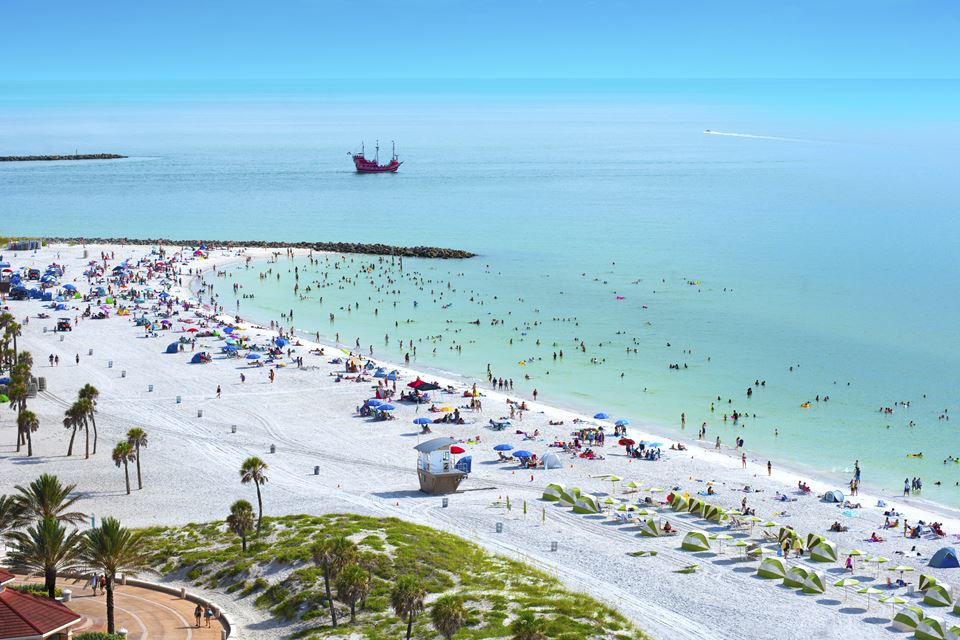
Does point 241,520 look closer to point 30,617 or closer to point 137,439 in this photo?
point 30,617

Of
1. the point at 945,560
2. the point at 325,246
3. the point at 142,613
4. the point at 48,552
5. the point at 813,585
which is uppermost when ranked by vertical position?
the point at 325,246

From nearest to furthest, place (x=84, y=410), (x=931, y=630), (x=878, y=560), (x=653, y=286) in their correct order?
(x=931, y=630), (x=878, y=560), (x=84, y=410), (x=653, y=286)

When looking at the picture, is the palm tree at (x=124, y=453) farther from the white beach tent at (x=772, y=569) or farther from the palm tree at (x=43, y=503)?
the white beach tent at (x=772, y=569)

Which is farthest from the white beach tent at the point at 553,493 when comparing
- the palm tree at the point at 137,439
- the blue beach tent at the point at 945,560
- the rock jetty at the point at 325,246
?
the rock jetty at the point at 325,246

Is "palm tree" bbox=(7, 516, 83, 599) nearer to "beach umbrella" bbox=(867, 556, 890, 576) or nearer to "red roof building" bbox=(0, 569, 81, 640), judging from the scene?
"red roof building" bbox=(0, 569, 81, 640)

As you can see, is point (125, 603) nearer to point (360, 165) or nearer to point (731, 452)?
point (731, 452)

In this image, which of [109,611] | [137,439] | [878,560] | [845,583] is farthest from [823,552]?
[137,439]

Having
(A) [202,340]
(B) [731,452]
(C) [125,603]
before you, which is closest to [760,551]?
(B) [731,452]
